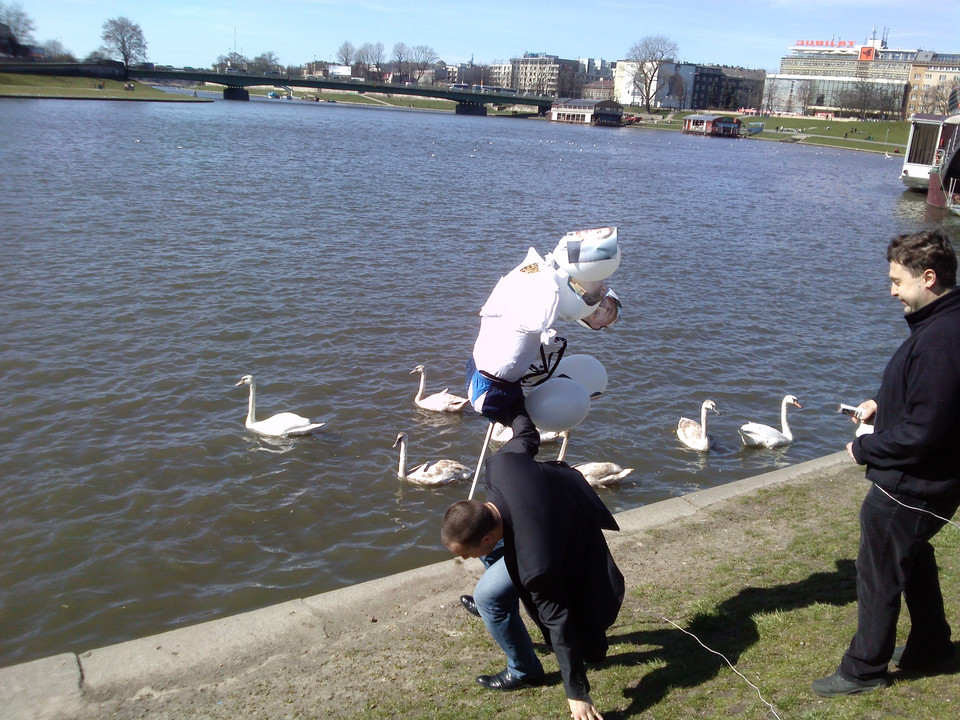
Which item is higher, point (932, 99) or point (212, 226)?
point (932, 99)

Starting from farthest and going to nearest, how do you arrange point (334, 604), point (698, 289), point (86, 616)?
point (698, 289), point (86, 616), point (334, 604)

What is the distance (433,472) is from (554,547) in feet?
18.0

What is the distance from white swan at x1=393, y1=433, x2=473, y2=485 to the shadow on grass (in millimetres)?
4311

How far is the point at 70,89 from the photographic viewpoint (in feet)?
288

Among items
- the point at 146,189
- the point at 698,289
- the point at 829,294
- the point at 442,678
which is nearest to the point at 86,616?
the point at 442,678

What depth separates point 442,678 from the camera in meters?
4.54

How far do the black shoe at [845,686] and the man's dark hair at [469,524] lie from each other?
6.38 feet

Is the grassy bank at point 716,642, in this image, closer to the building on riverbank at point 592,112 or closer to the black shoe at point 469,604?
the black shoe at point 469,604

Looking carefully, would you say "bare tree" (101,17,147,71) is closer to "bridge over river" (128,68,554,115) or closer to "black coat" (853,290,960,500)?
"bridge over river" (128,68,554,115)

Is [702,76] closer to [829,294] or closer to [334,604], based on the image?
[829,294]

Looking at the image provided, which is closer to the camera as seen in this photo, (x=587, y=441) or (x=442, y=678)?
(x=442, y=678)

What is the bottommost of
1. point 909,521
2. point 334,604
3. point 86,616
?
point 86,616

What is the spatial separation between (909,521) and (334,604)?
141 inches

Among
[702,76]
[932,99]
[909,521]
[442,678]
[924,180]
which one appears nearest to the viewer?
[909,521]
